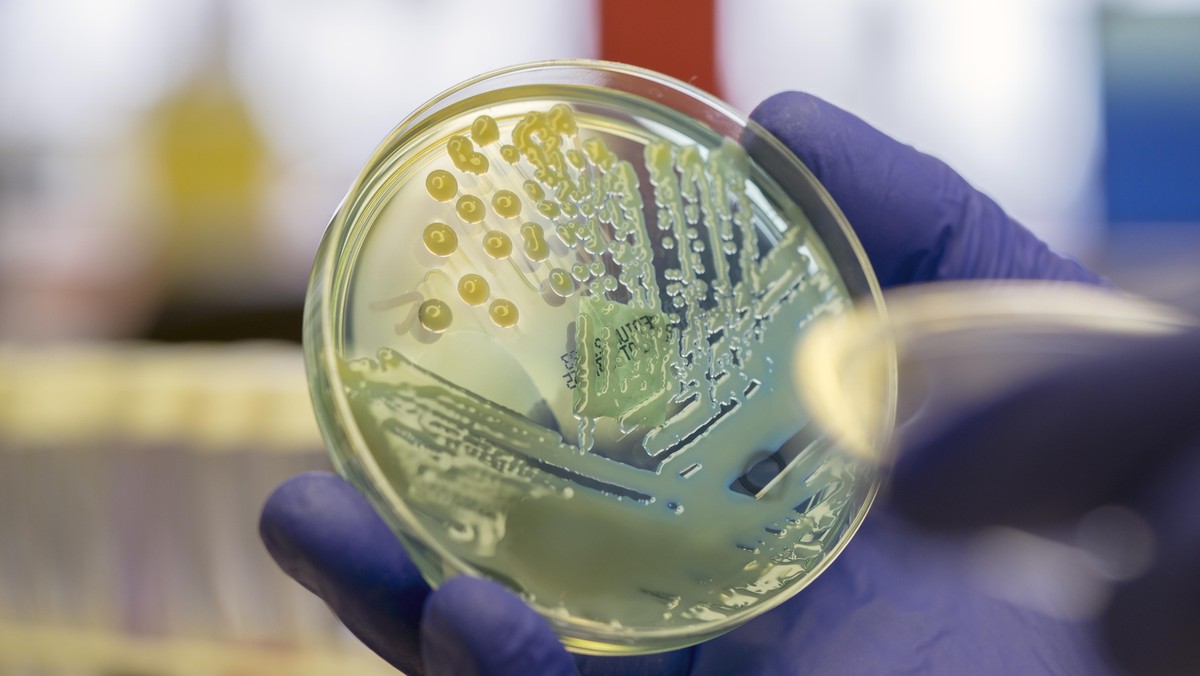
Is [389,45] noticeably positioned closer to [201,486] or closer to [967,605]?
[201,486]

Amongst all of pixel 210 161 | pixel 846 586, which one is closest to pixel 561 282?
pixel 846 586

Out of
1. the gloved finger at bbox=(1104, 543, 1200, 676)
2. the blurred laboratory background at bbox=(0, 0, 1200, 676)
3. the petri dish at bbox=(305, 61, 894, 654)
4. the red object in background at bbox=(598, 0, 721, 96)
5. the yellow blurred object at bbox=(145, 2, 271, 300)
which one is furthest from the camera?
the yellow blurred object at bbox=(145, 2, 271, 300)

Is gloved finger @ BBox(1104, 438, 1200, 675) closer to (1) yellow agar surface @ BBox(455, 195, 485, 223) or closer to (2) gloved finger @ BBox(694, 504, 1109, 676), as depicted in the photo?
(2) gloved finger @ BBox(694, 504, 1109, 676)

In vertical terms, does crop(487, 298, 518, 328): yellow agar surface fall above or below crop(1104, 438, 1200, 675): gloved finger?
above

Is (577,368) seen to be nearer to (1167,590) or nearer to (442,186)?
(442,186)

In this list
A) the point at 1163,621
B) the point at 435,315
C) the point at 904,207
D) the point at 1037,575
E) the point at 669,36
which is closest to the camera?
the point at 1163,621

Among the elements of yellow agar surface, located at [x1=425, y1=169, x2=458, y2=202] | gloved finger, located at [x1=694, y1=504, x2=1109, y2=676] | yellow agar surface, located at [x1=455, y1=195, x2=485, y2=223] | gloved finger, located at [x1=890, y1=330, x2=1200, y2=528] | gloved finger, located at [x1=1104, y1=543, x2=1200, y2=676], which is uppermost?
yellow agar surface, located at [x1=425, y1=169, x2=458, y2=202]

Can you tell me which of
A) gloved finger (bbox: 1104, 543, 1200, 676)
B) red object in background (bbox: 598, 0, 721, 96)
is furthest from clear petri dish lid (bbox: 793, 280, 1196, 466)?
red object in background (bbox: 598, 0, 721, 96)

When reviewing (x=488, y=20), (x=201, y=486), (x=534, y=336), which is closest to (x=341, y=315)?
(x=534, y=336)
